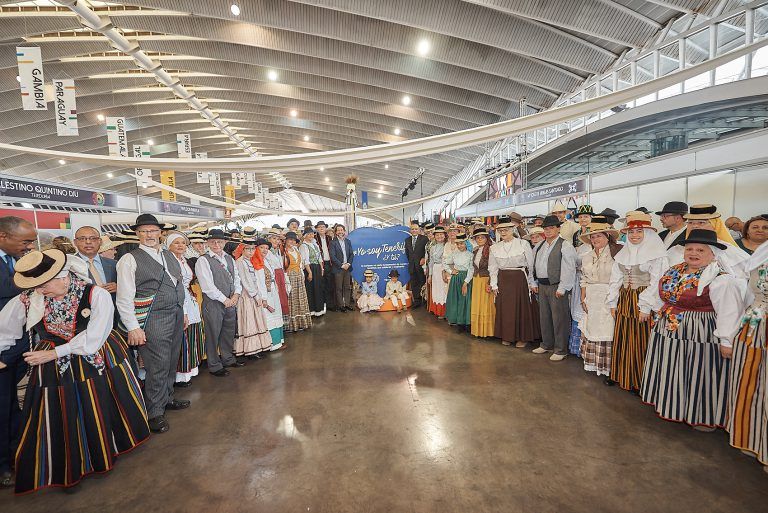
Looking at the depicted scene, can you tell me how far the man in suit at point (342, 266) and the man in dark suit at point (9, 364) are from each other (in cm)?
469

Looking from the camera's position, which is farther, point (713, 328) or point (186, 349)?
point (186, 349)

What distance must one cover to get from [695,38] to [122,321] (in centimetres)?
946

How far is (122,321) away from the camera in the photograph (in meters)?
2.46

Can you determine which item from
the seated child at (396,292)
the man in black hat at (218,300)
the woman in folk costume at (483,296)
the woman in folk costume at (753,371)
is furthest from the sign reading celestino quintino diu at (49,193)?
the woman in folk costume at (753,371)

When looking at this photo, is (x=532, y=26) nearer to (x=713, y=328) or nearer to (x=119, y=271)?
(x=713, y=328)

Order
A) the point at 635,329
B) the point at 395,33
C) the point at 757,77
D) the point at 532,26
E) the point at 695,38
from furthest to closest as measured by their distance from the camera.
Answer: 1. the point at 395,33
2. the point at 532,26
3. the point at 695,38
4. the point at 757,77
5. the point at 635,329

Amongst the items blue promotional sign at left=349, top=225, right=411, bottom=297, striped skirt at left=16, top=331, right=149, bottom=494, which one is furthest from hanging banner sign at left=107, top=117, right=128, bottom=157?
striped skirt at left=16, top=331, right=149, bottom=494

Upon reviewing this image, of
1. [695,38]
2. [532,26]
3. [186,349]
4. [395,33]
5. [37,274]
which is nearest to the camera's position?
[37,274]

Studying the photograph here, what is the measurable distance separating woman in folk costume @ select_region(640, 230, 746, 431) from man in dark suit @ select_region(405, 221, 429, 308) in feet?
14.9

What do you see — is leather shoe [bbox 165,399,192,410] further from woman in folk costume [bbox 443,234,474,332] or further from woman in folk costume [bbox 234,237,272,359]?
woman in folk costume [bbox 443,234,474,332]

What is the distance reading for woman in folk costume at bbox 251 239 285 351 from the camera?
4262 millimetres

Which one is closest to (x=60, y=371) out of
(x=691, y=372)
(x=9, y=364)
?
(x=9, y=364)

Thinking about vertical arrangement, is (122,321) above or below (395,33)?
below

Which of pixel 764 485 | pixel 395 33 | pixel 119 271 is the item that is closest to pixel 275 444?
pixel 119 271
